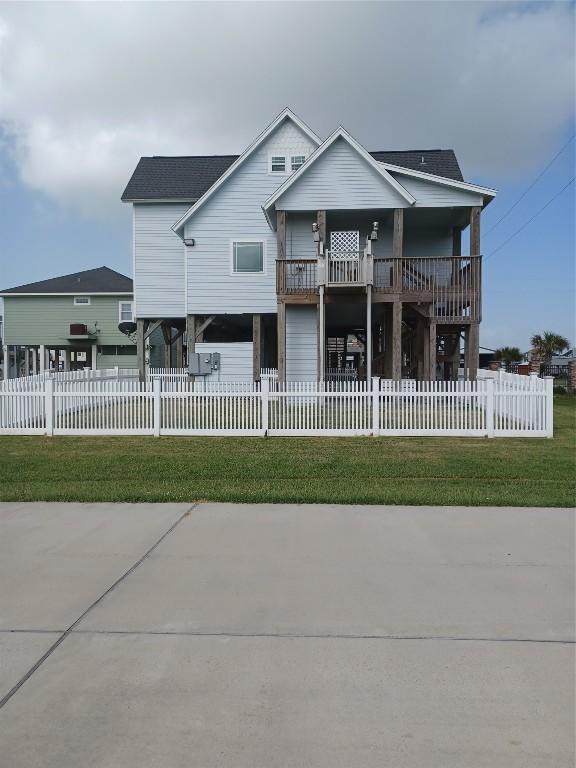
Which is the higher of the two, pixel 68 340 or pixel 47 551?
pixel 68 340

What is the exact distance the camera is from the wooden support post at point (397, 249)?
19.7 m

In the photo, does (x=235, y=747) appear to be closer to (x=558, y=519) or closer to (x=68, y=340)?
(x=558, y=519)

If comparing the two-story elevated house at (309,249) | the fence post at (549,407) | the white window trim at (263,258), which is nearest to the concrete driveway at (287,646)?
the fence post at (549,407)

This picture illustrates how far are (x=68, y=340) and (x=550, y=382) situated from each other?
2984 centimetres

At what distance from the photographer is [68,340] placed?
119 feet

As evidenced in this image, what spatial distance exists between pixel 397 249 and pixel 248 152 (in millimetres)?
6982

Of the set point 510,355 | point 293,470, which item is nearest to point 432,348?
point 293,470

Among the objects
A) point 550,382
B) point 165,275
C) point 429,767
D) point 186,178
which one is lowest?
point 429,767

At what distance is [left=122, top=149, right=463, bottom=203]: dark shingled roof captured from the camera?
2417 centimetres

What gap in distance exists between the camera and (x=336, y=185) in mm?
20438

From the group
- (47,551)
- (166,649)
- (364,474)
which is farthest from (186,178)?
(166,649)

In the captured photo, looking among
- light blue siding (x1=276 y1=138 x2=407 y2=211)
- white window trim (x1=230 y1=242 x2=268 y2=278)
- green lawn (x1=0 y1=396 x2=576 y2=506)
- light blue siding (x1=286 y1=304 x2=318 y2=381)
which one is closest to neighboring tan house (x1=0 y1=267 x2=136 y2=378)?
white window trim (x1=230 y1=242 x2=268 y2=278)

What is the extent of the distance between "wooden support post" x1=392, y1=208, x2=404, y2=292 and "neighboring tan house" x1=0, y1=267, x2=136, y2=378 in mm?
20121

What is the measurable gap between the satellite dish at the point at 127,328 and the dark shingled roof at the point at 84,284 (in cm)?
235
